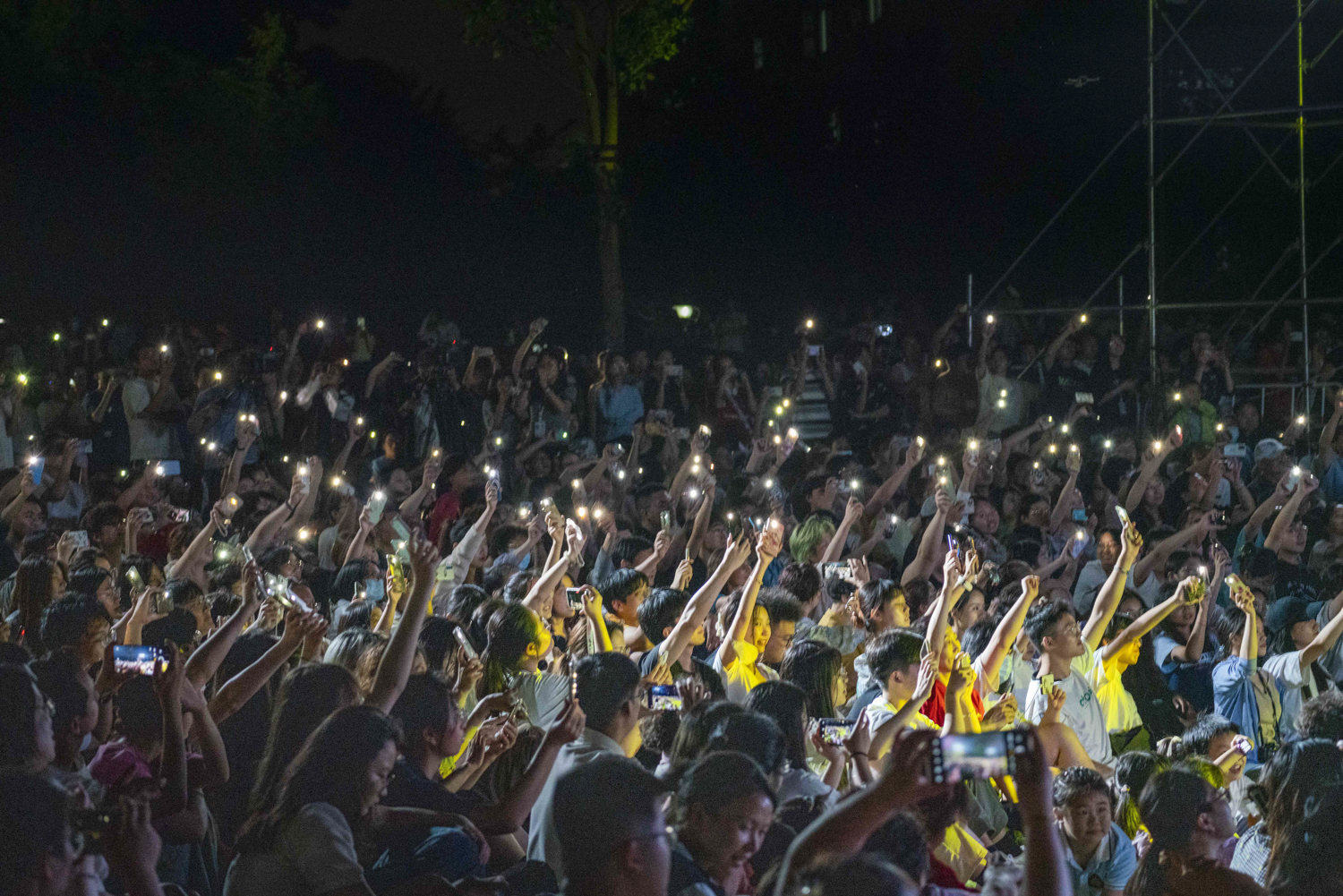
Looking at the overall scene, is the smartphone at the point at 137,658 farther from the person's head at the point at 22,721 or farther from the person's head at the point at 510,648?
the person's head at the point at 510,648

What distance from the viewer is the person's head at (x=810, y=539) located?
28.9 ft

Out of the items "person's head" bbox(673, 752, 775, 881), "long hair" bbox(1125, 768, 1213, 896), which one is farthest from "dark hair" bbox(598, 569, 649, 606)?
"person's head" bbox(673, 752, 775, 881)

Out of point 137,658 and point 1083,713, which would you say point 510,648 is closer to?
point 137,658

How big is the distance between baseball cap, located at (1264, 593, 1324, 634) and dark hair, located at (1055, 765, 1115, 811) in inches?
142

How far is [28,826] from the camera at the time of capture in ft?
9.92

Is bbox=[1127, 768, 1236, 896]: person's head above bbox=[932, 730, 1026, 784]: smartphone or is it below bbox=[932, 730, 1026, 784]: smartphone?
below

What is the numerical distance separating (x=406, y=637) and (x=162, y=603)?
6.53ft

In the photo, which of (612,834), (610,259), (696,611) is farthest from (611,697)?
(610,259)

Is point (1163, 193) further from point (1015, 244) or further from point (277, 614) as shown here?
point (277, 614)

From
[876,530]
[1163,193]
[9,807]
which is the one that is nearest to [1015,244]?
[1163,193]

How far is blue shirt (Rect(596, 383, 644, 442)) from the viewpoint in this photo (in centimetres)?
1351

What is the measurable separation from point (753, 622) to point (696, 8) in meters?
22.5

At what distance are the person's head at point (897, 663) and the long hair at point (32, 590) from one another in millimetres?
3210

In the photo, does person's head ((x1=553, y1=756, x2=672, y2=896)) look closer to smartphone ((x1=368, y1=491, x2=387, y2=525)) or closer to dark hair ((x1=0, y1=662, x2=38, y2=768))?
dark hair ((x1=0, y1=662, x2=38, y2=768))
